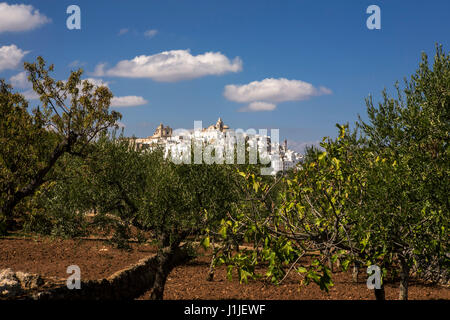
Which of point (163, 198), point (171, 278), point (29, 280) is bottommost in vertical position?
point (171, 278)

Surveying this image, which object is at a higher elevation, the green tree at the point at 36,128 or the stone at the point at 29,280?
the green tree at the point at 36,128

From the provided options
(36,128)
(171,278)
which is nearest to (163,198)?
(36,128)

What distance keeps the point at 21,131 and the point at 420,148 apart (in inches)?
540

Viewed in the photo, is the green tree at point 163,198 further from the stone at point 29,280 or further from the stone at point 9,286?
the stone at point 9,286

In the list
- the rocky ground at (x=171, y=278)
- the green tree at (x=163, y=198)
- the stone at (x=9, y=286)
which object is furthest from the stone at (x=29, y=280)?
the green tree at (x=163, y=198)

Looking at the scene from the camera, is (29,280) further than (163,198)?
No

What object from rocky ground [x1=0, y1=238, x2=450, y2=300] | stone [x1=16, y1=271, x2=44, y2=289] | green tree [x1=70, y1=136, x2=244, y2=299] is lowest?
rocky ground [x1=0, y1=238, x2=450, y2=300]

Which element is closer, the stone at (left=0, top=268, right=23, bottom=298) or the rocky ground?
the stone at (left=0, top=268, right=23, bottom=298)

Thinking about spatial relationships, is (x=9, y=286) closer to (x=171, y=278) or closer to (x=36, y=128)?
(x=36, y=128)

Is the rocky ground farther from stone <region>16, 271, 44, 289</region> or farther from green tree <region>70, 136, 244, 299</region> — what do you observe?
green tree <region>70, 136, 244, 299</region>

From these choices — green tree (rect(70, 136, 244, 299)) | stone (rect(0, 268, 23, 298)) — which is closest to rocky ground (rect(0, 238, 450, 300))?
stone (rect(0, 268, 23, 298))
